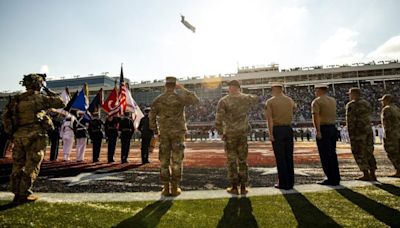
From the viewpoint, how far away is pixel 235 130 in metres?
5.57

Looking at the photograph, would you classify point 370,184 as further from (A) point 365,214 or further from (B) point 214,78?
(B) point 214,78

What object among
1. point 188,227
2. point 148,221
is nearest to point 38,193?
point 148,221

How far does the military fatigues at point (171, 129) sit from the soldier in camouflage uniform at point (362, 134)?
3.89m

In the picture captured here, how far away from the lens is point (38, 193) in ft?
18.3

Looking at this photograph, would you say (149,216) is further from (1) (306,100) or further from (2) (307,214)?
(1) (306,100)

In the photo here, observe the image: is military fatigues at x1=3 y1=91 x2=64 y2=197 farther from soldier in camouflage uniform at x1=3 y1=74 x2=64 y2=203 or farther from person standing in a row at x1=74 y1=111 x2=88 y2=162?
person standing in a row at x1=74 y1=111 x2=88 y2=162

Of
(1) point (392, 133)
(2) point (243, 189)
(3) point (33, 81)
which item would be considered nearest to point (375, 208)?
(2) point (243, 189)

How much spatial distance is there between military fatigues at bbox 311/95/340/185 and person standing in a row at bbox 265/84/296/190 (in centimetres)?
74

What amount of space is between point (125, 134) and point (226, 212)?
7616mm

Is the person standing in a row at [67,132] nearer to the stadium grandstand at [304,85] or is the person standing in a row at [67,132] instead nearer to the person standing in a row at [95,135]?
the person standing in a row at [95,135]

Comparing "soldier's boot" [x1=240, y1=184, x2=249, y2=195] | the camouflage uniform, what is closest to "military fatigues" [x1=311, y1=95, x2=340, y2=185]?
the camouflage uniform

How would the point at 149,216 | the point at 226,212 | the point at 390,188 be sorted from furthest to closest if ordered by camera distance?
the point at 390,188, the point at 226,212, the point at 149,216

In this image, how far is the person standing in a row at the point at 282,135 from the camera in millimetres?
5789

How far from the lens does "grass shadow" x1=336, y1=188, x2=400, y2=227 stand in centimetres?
368
